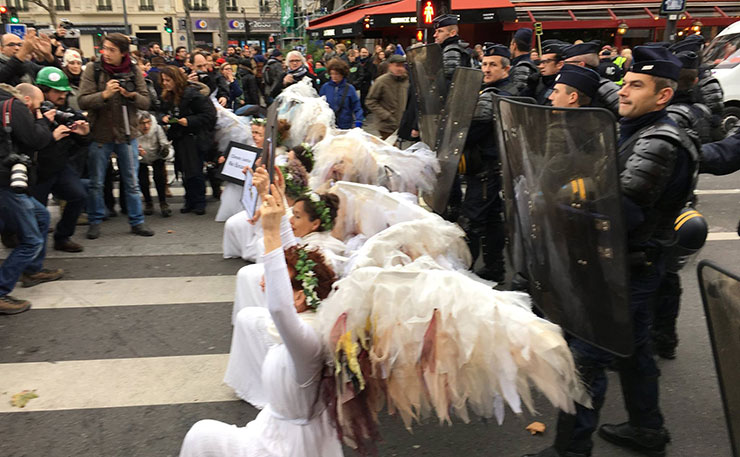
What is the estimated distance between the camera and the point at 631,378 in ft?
9.82

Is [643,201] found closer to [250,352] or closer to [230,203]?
[250,352]

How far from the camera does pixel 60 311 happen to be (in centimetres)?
497

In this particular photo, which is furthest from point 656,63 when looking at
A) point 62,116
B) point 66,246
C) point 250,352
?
point 66,246

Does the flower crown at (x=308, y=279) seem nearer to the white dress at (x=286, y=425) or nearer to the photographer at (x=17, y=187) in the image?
the white dress at (x=286, y=425)

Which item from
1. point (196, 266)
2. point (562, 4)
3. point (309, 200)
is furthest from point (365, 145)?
point (562, 4)

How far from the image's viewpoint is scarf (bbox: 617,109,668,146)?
106 inches

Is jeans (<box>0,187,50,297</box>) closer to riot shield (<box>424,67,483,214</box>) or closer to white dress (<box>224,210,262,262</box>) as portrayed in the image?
white dress (<box>224,210,262,262</box>)

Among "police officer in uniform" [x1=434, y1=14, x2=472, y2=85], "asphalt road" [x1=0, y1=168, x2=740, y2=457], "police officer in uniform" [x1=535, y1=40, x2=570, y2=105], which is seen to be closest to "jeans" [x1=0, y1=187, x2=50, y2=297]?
"asphalt road" [x1=0, y1=168, x2=740, y2=457]

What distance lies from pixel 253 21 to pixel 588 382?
189 ft

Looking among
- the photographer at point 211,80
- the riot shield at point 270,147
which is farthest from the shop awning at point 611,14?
the riot shield at point 270,147

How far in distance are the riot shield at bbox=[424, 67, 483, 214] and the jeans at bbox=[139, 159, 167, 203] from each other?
397cm

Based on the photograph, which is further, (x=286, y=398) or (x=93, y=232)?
(x=93, y=232)

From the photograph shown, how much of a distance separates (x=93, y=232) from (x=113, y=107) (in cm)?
146

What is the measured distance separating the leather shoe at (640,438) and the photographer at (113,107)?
5480 millimetres
